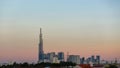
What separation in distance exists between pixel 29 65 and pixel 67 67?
38.4 ft

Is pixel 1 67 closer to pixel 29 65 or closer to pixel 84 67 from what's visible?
pixel 29 65

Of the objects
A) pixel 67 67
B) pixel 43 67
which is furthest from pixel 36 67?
pixel 67 67

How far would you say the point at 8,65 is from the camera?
87625 mm

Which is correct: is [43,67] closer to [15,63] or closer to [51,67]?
[51,67]

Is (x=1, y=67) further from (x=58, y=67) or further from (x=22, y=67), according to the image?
(x=58, y=67)

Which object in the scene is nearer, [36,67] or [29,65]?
[36,67]

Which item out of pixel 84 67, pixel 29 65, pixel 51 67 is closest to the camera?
pixel 84 67

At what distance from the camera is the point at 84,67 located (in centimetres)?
7781

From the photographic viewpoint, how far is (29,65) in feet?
293

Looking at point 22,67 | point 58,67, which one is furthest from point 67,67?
point 22,67

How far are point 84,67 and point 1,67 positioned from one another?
1823 cm

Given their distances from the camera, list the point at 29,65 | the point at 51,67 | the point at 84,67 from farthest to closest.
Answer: the point at 29,65
the point at 51,67
the point at 84,67

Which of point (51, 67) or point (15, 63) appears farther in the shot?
point (15, 63)

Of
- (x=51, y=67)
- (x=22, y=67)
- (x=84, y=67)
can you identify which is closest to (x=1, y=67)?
(x=22, y=67)
